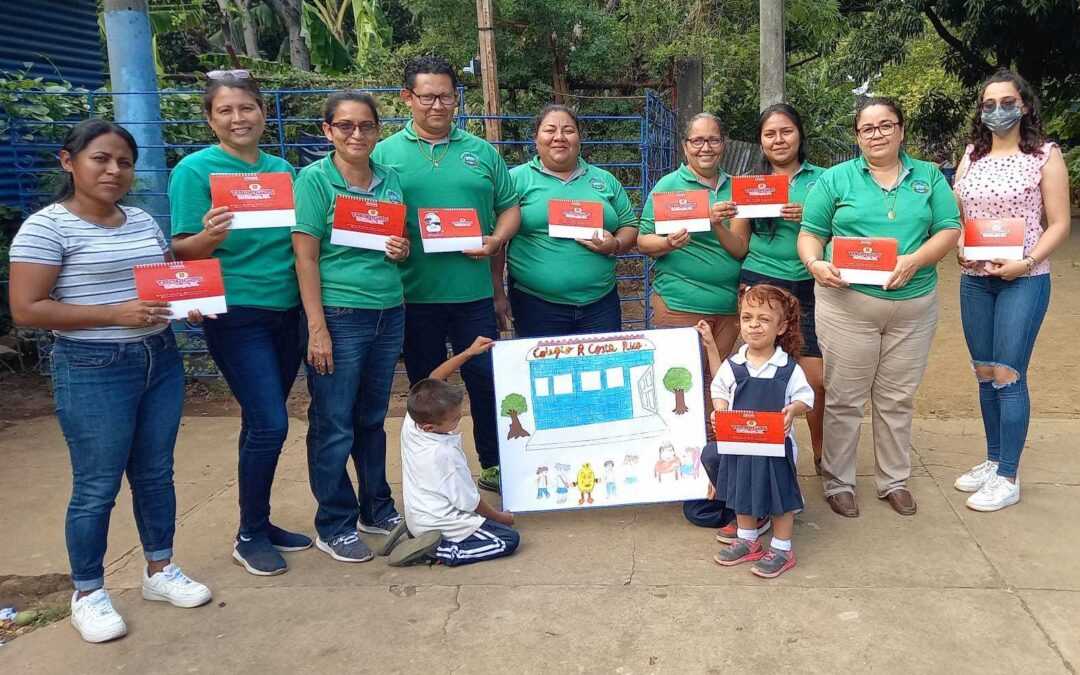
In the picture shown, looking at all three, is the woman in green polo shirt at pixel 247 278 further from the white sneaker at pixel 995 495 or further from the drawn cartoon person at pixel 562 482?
the white sneaker at pixel 995 495

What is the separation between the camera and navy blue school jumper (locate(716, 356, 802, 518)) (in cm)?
338

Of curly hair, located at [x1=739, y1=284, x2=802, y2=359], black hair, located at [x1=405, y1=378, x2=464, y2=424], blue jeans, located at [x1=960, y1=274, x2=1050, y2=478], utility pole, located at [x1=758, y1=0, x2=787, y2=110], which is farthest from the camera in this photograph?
utility pole, located at [x1=758, y1=0, x2=787, y2=110]

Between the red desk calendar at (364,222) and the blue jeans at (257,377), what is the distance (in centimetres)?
41

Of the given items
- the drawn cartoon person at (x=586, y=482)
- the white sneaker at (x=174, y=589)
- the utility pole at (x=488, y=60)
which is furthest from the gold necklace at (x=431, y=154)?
the utility pole at (x=488, y=60)

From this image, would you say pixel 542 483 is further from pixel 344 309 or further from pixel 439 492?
pixel 344 309

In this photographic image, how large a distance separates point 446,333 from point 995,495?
266 centimetres

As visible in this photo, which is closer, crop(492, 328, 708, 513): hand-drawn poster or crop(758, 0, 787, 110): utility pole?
crop(492, 328, 708, 513): hand-drawn poster

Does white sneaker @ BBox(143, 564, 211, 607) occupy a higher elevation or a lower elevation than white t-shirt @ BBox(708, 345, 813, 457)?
lower

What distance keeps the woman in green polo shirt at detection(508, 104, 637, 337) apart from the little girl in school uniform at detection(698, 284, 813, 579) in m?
0.80

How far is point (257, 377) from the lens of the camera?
3320mm

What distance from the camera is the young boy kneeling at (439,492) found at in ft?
11.6

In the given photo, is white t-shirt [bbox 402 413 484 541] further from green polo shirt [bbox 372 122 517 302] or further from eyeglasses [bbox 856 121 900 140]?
eyeglasses [bbox 856 121 900 140]

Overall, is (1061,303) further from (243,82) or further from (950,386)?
(243,82)

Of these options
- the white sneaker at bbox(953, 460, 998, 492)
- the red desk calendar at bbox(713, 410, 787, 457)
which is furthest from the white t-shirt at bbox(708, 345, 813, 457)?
the white sneaker at bbox(953, 460, 998, 492)
